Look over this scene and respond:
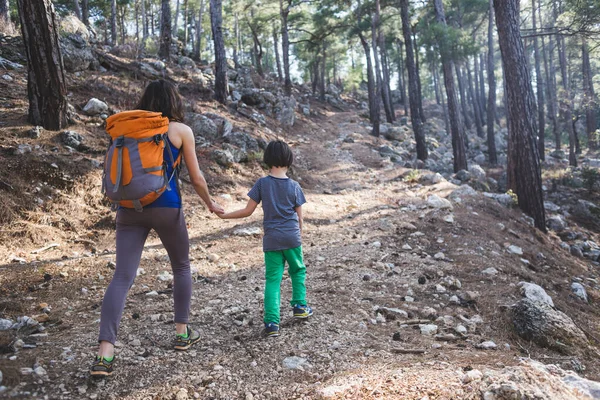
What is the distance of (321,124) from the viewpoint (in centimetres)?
2277

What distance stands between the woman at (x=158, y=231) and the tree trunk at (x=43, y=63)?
197 inches

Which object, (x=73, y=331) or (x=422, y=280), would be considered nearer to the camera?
(x=73, y=331)

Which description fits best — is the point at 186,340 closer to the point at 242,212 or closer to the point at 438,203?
the point at 242,212

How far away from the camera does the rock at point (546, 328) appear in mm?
3479

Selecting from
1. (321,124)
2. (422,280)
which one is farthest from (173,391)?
Answer: (321,124)

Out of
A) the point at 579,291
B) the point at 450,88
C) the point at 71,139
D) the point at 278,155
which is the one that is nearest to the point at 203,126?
the point at 71,139

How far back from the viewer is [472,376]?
230 cm

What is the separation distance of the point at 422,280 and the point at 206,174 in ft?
Answer: 17.1

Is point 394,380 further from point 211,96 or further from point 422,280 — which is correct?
point 211,96

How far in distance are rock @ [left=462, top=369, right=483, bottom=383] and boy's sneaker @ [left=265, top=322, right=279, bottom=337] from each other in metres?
1.40

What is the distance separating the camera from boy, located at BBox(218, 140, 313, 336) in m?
3.20

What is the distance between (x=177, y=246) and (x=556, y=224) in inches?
423

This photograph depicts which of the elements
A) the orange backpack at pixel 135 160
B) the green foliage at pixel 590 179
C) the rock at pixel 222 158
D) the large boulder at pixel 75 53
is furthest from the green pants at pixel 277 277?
the green foliage at pixel 590 179

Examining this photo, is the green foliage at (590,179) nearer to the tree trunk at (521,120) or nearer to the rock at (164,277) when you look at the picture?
the tree trunk at (521,120)
